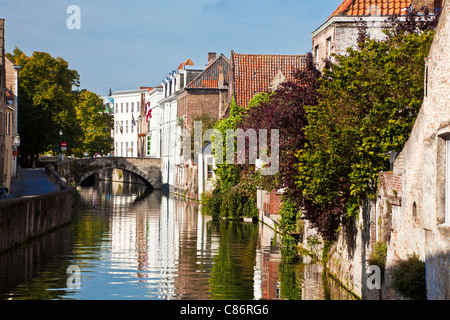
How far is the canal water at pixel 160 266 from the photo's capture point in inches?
813

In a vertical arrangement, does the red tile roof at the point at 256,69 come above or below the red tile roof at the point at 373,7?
above

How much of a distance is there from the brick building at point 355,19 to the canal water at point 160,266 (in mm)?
7952

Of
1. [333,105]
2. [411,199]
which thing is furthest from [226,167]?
[411,199]

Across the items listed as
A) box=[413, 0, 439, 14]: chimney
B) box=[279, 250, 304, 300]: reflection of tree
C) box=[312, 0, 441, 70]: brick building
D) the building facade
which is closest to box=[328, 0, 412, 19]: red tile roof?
box=[312, 0, 441, 70]: brick building

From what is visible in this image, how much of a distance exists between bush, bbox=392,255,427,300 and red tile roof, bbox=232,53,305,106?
142 ft

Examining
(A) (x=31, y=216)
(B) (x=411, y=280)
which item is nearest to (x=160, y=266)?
(A) (x=31, y=216)

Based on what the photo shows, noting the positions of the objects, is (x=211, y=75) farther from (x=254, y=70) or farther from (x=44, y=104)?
(x=44, y=104)

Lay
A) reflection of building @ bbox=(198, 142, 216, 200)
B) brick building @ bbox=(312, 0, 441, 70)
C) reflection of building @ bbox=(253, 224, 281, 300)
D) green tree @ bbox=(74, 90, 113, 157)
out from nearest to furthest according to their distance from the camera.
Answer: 1. reflection of building @ bbox=(253, 224, 281, 300)
2. brick building @ bbox=(312, 0, 441, 70)
3. reflection of building @ bbox=(198, 142, 216, 200)
4. green tree @ bbox=(74, 90, 113, 157)

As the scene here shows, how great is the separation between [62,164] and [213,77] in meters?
15.8

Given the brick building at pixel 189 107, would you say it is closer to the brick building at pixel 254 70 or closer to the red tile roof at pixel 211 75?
the red tile roof at pixel 211 75

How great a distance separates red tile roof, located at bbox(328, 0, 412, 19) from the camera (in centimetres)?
2864

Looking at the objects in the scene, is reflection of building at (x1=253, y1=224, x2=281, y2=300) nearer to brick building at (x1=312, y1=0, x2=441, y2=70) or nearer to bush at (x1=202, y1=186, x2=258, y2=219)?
brick building at (x1=312, y1=0, x2=441, y2=70)

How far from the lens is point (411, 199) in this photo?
47.8 feet

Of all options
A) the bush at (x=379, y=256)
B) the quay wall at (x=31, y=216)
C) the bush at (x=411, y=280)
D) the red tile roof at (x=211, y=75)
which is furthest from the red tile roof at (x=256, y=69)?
the bush at (x=411, y=280)
